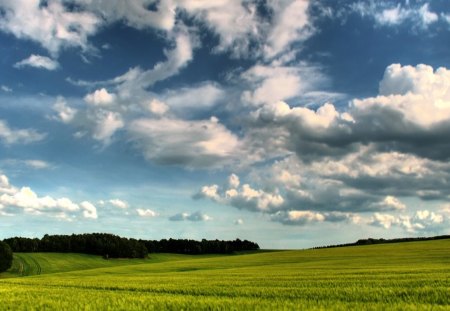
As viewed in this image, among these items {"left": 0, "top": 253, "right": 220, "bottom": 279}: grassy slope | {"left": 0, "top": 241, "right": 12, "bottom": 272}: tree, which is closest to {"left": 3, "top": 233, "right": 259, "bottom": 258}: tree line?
{"left": 0, "top": 253, "right": 220, "bottom": 279}: grassy slope

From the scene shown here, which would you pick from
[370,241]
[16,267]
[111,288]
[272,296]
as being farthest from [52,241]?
[272,296]

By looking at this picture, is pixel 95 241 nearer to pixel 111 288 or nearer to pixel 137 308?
pixel 111 288

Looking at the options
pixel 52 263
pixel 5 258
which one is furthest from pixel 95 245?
pixel 5 258

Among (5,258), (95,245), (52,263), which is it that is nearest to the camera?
(5,258)

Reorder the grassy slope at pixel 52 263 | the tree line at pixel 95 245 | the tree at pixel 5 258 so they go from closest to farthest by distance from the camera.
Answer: the tree at pixel 5 258
the grassy slope at pixel 52 263
the tree line at pixel 95 245

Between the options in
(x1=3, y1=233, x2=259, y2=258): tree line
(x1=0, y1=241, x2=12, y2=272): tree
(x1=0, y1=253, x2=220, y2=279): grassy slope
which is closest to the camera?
(x1=0, y1=241, x2=12, y2=272): tree

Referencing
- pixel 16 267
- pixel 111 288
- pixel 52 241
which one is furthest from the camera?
pixel 52 241

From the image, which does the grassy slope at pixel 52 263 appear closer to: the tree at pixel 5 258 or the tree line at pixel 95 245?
the tree at pixel 5 258

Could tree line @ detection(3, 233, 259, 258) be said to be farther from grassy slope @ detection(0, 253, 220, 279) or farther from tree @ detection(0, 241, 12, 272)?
tree @ detection(0, 241, 12, 272)

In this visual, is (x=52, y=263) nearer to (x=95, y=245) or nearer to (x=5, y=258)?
(x=5, y=258)

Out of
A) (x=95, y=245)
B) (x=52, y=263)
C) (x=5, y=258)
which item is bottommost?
(x=52, y=263)

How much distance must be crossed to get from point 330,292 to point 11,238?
171 m

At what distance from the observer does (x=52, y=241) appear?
160500 mm

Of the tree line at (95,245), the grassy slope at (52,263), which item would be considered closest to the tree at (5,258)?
the grassy slope at (52,263)
